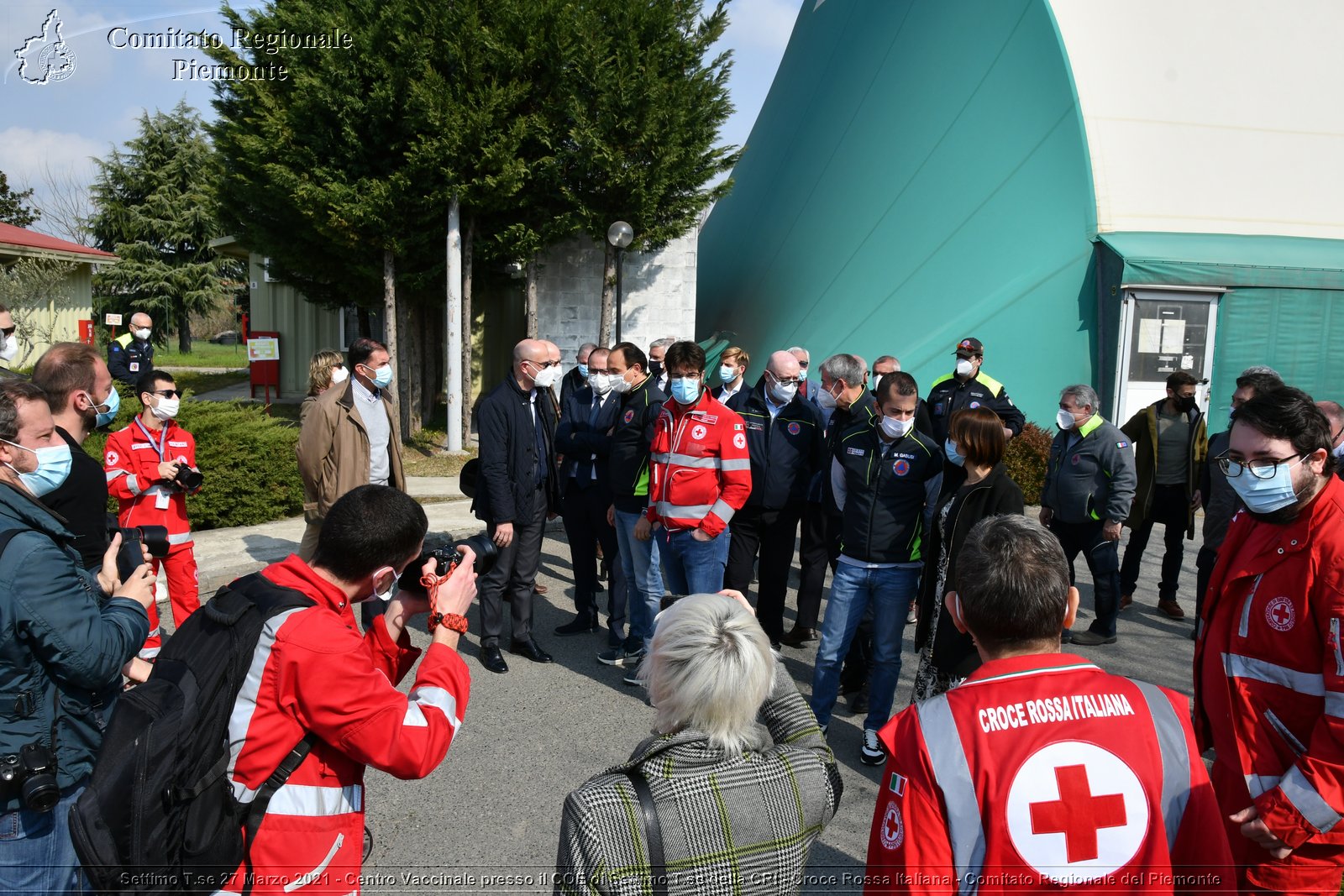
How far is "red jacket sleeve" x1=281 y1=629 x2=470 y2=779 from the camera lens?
6.34 feet

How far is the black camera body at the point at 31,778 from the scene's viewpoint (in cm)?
222

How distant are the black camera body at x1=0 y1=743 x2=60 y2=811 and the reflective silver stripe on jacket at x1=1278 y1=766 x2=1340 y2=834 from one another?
313cm

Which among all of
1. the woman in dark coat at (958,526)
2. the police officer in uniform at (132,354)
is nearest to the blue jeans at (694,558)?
the woman in dark coat at (958,526)

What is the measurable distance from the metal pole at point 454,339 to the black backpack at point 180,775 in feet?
38.3

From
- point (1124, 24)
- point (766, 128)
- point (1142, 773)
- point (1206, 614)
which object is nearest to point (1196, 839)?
point (1142, 773)

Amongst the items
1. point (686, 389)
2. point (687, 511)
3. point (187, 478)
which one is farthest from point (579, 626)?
point (187, 478)

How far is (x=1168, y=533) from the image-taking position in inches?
282

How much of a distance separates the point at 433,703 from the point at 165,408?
4580mm

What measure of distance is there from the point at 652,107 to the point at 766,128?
5658mm

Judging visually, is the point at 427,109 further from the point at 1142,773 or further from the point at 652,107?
the point at 1142,773

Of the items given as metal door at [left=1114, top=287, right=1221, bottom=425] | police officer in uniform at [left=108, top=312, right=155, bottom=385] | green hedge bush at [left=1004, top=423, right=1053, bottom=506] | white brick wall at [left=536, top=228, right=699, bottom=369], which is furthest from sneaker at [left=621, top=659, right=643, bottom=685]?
police officer in uniform at [left=108, top=312, right=155, bottom=385]

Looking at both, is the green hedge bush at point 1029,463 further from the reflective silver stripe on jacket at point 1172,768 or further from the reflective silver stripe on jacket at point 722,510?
the reflective silver stripe on jacket at point 1172,768

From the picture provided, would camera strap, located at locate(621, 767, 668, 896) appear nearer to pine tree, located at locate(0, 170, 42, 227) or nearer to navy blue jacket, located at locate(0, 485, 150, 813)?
navy blue jacket, located at locate(0, 485, 150, 813)

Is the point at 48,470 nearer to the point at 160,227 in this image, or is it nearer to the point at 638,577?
the point at 638,577
